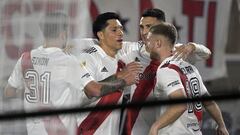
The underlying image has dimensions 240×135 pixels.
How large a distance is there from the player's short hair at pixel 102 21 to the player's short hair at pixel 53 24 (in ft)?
0.85

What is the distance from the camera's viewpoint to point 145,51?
3.26 meters

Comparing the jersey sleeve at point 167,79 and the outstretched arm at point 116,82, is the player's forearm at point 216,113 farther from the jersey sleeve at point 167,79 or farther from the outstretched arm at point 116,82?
the outstretched arm at point 116,82

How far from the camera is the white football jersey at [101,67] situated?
3.16 m

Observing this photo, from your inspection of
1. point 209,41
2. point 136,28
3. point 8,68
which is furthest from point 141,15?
point 8,68

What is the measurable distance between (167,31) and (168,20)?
0.23 meters

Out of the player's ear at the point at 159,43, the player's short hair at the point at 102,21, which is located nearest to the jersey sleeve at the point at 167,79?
the player's ear at the point at 159,43

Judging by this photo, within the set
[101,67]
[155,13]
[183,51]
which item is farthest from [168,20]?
[101,67]

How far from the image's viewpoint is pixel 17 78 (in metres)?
3.07

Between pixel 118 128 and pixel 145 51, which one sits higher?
pixel 145 51

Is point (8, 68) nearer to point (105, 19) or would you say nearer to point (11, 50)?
point (11, 50)

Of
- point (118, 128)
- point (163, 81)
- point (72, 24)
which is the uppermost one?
point (72, 24)

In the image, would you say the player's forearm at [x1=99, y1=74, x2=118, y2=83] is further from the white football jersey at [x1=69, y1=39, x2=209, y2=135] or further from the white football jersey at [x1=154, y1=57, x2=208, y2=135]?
the white football jersey at [x1=154, y1=57, x2=208, y2=135]

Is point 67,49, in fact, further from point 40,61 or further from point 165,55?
point 165,55

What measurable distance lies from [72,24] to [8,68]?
33 cm
